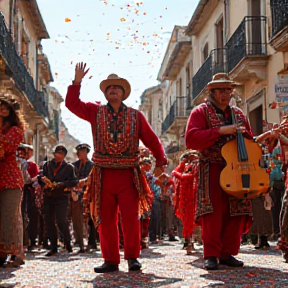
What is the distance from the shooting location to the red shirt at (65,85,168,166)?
6746 mm

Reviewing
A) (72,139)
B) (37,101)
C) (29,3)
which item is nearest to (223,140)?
(29,3)

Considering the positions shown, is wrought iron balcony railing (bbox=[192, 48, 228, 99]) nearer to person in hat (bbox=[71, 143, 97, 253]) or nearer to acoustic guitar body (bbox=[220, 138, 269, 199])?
person in hat (bbox=[71, 143, 97, 253])

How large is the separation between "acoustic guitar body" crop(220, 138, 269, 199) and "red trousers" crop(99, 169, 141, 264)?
983mm

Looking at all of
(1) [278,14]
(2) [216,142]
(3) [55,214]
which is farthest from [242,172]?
(1) [278,14]

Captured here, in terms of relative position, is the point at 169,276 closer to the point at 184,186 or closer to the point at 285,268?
the point at 285,268

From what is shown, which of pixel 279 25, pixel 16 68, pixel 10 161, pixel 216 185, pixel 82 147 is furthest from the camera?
pixel 16 68

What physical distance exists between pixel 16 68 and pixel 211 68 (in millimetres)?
6333

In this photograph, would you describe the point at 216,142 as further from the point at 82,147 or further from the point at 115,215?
the point at 82,147

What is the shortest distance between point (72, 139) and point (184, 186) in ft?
206

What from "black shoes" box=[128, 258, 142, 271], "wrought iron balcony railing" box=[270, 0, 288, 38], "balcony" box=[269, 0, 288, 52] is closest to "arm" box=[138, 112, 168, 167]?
"black shoes" box=[128, 258, 142, 271]

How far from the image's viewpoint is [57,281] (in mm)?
5930

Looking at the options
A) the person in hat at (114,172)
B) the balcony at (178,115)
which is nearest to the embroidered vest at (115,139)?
the person in hat at (114,172)

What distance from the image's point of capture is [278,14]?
14961 mm

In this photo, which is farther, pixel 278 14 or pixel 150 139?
pixel 278 14
